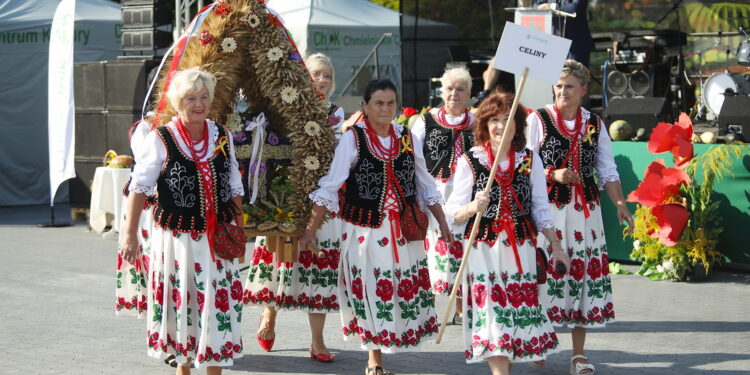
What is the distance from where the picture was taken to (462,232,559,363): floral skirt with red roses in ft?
17.4

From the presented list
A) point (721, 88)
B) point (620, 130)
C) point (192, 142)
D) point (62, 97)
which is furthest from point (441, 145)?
point (721, 88)

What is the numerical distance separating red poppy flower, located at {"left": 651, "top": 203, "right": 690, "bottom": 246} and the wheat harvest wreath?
12.4ft

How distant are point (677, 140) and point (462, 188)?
13.2 ft

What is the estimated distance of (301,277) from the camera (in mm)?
6578

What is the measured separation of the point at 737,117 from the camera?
9898 mm

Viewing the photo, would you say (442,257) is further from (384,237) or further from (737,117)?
(737,117)

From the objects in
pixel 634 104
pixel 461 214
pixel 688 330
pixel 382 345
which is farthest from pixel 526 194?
pixel 634 104

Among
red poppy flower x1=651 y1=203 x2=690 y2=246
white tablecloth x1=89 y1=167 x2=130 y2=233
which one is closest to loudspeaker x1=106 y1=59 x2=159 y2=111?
white tablecloth x1=89 y1=167 x2=130 y2=233

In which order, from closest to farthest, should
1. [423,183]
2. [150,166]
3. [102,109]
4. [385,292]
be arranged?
[150,166] < [385,292] < [423,183] < [102,109]

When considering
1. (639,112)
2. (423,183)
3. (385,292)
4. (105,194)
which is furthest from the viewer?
(105,194)

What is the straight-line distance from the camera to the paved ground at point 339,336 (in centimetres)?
631

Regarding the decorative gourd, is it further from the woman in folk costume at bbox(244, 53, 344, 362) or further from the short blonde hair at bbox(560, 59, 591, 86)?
the woman in folk costume at bbox(244, 53, 344, 362)

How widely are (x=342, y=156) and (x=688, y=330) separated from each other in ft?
9.70

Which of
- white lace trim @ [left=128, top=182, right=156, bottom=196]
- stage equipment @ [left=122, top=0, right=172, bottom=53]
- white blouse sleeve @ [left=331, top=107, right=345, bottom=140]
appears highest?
stage equipment @ [left=122, top=0, right=172, bottom=53]
